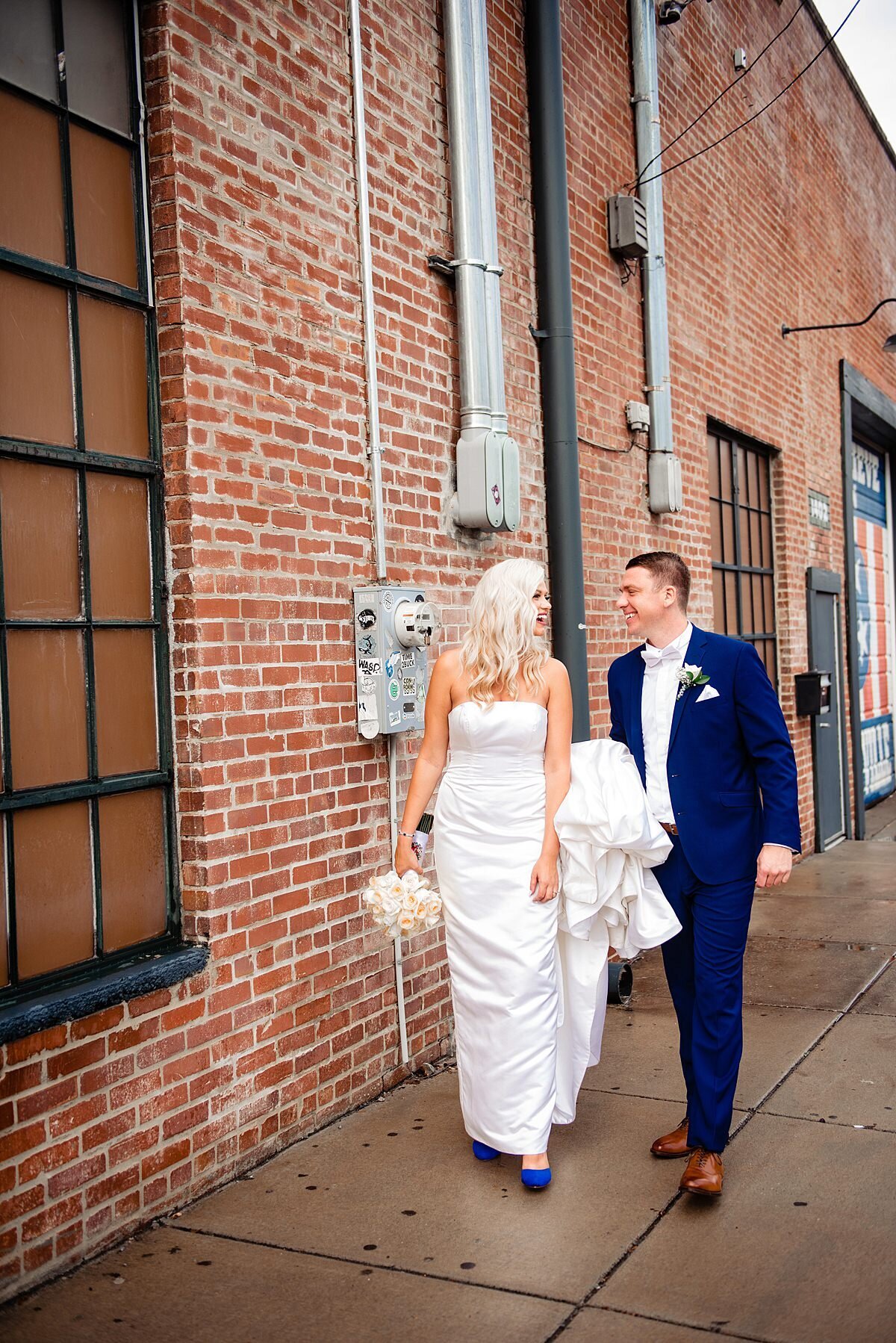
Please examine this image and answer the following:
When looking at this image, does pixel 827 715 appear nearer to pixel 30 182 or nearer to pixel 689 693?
pixel 689 693

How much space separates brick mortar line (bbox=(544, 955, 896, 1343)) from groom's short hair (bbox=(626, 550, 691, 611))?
72.2 inches

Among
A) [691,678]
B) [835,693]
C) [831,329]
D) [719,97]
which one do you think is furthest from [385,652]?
[831,329]

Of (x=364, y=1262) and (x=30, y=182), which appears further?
(x=30, y=182)

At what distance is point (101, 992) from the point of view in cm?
342

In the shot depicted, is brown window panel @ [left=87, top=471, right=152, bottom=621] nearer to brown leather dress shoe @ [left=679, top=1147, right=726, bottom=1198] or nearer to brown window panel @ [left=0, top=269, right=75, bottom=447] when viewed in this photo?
brown window panel @ [left=0, top=269, right=75, bottom=447]

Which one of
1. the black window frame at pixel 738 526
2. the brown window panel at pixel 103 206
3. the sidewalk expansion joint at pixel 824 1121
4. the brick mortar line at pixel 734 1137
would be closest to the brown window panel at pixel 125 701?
the brown window panel at pixel 103 206

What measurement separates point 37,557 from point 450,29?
323 cm

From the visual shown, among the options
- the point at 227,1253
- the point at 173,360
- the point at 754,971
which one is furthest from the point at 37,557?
the point at 754,971

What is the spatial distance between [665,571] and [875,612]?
1167 cm

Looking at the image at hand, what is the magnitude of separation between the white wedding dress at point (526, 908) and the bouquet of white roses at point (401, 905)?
2.9 inches

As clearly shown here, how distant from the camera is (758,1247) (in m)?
3.37

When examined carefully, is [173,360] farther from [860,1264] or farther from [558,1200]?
[860,1264]

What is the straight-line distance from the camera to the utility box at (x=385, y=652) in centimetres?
461

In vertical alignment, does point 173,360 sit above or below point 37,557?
above
